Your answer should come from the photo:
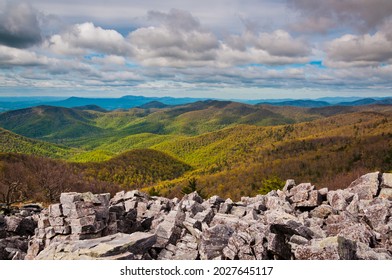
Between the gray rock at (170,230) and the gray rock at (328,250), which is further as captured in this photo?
the gray rock at (170,230)

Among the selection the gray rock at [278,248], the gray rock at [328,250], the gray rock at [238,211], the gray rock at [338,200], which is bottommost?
the gray rock at [238,211]

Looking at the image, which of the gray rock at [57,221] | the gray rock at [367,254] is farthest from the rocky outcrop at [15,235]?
the gray rock at [367,254]

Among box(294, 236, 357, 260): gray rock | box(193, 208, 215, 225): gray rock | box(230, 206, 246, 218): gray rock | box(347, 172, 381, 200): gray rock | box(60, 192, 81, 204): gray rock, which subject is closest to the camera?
box(294, 236, 357, 260): gray rock

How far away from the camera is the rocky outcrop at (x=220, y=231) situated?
17500 millimetres

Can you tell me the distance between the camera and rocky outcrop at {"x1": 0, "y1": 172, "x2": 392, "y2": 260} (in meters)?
17.5

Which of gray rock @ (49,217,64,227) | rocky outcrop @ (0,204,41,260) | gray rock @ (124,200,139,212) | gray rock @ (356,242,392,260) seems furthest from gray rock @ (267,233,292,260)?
gray rock @ (124,200,139,212)

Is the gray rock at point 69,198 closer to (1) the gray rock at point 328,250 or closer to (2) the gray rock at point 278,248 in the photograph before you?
(2) the gray rock at point 278,248

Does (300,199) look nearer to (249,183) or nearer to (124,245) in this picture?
(124,245)

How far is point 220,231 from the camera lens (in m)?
20.1

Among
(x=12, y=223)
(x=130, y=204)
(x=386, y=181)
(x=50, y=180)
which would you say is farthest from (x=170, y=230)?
(x=50, y=180)

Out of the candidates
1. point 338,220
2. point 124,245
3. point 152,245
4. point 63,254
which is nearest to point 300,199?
point 338,220

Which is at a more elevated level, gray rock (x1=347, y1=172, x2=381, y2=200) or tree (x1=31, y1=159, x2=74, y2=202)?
gray rock (x1=347, y1=172, x2=381, y2=200)

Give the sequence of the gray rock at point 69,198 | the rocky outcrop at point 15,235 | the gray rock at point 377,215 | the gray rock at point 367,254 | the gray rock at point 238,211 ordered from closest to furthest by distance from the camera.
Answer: the gray rock at point 367,254, the rocky outcrop at point 15,235, the gray rock at point 377,215, the gray rock at point 69,198, the gray rock at point 238,211

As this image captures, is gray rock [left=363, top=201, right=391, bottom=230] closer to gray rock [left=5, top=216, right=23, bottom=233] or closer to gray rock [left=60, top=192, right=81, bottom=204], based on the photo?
gray rock [left=60, top=192, right=81, bottom=204]
